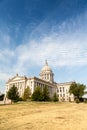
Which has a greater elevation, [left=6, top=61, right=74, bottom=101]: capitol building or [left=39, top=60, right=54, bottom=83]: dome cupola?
[left=39, top=60, right=54, bottom=83]: dome cupola

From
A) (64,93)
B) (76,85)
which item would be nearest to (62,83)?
(64,93)

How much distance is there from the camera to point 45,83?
114m

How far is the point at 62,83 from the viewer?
130625 millimetres

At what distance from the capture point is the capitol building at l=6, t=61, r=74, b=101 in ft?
340

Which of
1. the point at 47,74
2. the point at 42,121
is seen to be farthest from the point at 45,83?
the point at 42,121

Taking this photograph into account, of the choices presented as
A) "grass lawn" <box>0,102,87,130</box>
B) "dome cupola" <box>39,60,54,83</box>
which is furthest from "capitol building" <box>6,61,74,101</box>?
"grass lawn" <box>0,102,87,130</box>

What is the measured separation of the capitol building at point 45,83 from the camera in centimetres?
10368

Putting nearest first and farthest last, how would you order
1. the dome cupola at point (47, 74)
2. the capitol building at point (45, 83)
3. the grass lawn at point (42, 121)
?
1. the grass lawn at point (42, 121)
2. the capitol building at point (45, 83)
3. the dome cupola at point (47, 74)

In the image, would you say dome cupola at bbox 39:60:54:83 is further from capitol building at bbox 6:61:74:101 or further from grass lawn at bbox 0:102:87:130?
grass lawn at bbox 0:102:87:130

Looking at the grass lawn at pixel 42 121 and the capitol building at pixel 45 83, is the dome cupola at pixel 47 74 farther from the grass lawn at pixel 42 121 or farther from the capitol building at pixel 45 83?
the grass lawn at pixel 42 121

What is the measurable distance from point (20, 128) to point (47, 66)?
127 metres

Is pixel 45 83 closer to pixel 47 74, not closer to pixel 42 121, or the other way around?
pixel 47 74

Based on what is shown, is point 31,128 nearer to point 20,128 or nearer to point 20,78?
point 20,128

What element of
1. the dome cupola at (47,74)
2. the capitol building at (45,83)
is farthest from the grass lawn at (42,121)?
the dome cupola at (47,74)
